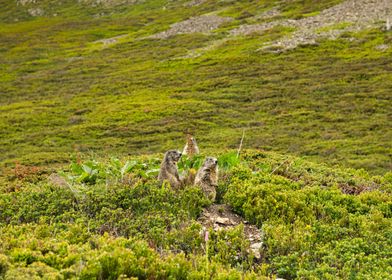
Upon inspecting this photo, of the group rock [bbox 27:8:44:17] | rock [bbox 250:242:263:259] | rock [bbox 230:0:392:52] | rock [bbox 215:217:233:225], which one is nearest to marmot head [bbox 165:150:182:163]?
rock [bbox 215:217:233:225]

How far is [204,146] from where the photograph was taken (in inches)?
1292

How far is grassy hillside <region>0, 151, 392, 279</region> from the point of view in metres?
6.49

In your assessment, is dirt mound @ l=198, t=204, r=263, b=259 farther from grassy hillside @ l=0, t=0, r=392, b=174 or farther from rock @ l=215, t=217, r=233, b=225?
grassy hillside @ l=0, t=0, r=392, b=174

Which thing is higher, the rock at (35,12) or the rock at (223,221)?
the rock at (35,12)

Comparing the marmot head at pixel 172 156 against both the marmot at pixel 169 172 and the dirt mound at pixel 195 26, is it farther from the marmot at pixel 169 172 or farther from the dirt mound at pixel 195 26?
the dirt mound at pixel 195 26

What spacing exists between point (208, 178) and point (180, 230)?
2356mm

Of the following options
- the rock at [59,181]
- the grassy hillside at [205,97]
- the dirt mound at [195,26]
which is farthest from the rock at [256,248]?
the dirt mound at [195,26]

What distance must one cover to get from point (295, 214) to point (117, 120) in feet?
113

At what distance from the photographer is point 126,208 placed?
9.84 m

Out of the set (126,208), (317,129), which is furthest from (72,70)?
(126,208)

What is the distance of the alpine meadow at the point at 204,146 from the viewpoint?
7820mm

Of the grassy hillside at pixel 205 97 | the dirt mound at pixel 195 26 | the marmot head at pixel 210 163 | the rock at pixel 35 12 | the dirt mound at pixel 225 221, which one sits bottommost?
the grassy hillside at pixel 205 97

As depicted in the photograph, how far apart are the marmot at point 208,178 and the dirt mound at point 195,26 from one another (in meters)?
80.7

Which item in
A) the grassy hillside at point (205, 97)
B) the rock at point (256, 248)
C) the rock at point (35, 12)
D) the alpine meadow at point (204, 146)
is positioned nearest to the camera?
the alpine meadow at point (204, 146)
